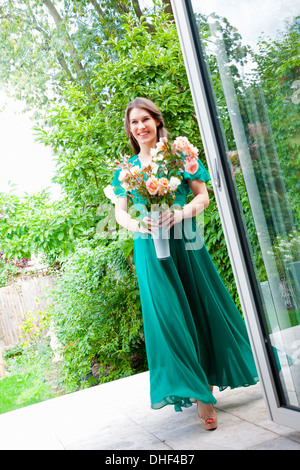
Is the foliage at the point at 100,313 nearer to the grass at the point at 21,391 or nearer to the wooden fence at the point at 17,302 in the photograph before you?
the grass at the point at 21,391

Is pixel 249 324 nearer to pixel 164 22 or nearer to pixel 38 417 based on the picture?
pixel 38 417

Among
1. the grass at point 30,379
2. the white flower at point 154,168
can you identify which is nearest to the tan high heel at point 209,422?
the white flower at point 154,168

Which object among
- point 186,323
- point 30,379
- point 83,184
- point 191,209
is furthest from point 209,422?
point 30,379

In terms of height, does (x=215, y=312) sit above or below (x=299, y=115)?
below

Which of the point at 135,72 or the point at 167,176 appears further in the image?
the point at 135,72

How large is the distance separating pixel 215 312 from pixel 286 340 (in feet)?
2.10

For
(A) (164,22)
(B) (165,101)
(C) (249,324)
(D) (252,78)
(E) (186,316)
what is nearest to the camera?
(D) (252,78)

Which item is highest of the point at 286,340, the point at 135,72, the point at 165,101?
the point at 135,72

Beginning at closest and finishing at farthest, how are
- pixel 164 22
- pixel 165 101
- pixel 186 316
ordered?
pixel 186 316 → pixel 165 101 → pixel 164 22

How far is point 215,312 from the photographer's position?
2.37m

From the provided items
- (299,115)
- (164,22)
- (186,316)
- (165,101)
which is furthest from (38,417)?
(164,22)

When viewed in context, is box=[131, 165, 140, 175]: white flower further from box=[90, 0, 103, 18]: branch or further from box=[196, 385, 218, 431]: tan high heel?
box=[90, 0, 103, 18]: branch

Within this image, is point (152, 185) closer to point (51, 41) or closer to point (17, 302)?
point (51, 41)

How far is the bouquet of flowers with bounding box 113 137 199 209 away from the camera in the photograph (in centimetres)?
223
